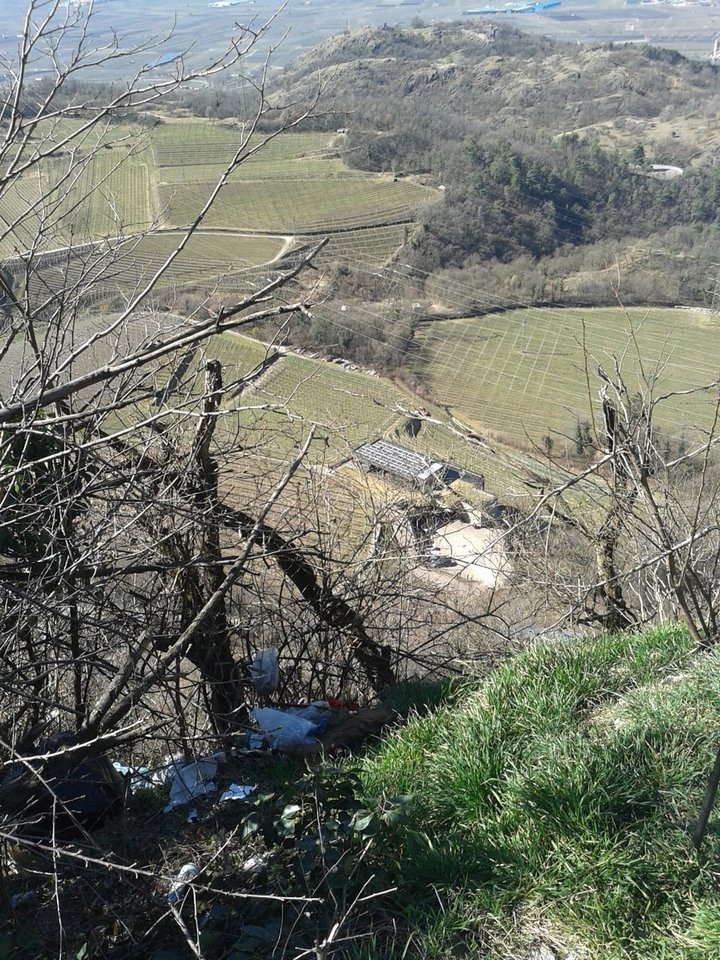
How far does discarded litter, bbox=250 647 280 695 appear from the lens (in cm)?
360

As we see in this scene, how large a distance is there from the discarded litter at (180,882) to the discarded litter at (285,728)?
0.69 meters

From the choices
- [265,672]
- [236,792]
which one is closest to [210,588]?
[265,672]

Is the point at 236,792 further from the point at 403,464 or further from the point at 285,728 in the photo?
the point at 403,464

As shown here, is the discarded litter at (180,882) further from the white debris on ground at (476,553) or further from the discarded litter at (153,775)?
the white debris on ground at (476,553)

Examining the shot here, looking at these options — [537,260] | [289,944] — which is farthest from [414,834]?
[537,260]

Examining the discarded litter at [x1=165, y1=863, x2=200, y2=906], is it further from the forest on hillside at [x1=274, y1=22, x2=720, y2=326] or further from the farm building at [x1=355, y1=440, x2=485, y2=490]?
the forest on hillside at [x1=274, y1=22, x2=720, y2=326]

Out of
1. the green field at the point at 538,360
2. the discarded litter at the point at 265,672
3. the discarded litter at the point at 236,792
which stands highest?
the discarded litter at the point at 236,792

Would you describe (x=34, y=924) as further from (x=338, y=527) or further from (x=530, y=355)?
(x=530, y=355)

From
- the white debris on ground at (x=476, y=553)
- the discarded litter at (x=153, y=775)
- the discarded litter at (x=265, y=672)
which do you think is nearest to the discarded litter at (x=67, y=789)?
the discarded litter at (x=153, y=775)

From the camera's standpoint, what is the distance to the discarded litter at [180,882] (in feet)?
6.70

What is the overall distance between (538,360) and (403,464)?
980 inches

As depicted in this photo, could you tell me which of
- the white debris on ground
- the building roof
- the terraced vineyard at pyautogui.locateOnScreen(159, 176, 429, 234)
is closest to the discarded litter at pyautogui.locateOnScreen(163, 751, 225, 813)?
the white debris on ground

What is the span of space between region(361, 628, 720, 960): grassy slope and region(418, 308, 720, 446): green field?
20389 mm

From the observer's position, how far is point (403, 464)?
27.0 feet
